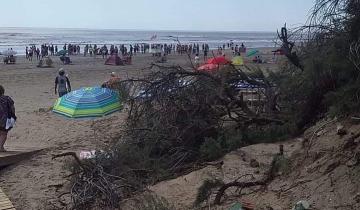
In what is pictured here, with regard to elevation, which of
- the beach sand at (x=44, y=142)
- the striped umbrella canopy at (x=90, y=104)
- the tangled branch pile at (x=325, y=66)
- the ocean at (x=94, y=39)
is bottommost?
the ocean at (x=94, y=39)

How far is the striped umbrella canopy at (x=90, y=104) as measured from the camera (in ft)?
38.3

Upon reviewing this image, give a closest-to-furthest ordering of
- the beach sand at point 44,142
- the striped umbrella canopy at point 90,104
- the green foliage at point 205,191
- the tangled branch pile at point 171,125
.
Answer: the green foliage at point 205,191 < the tangled branch pile at point 171,125 < the beach sand at point 44,142 < the striped umbrella canopy at point 90,104

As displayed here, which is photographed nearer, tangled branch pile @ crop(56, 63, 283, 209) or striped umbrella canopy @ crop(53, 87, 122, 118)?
tangled branch pile @ crop(56, 63, 283, 209)

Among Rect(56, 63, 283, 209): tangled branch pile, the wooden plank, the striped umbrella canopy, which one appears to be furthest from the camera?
the striped umbrella canopy

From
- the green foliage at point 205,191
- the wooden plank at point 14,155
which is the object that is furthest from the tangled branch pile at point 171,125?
the wooden plank at point 14,155

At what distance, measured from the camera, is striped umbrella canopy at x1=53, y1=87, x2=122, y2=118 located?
11664 mm

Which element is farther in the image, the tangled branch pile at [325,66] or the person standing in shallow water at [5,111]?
the person standing in shallow water at [5,111]

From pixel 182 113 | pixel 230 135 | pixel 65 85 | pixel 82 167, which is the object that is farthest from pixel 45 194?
pixel 65 85

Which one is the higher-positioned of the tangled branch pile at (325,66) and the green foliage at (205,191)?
the tangled branch pile at (325,66)

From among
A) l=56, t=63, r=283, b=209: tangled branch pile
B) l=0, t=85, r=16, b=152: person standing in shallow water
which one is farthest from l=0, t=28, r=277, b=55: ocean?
l=0, t=85, r=16, b=152: person standing in shallow water

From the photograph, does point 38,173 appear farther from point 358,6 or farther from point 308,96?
point 358,6

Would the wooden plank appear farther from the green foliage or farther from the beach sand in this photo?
the green foliage

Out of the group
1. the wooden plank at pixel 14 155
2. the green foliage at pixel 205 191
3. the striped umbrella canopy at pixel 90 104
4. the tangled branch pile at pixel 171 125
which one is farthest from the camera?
the striped umbrella canopy at pixel 90 104

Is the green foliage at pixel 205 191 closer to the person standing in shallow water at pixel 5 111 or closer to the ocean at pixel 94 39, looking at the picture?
the person standing in shallow water at pixel 5 111
